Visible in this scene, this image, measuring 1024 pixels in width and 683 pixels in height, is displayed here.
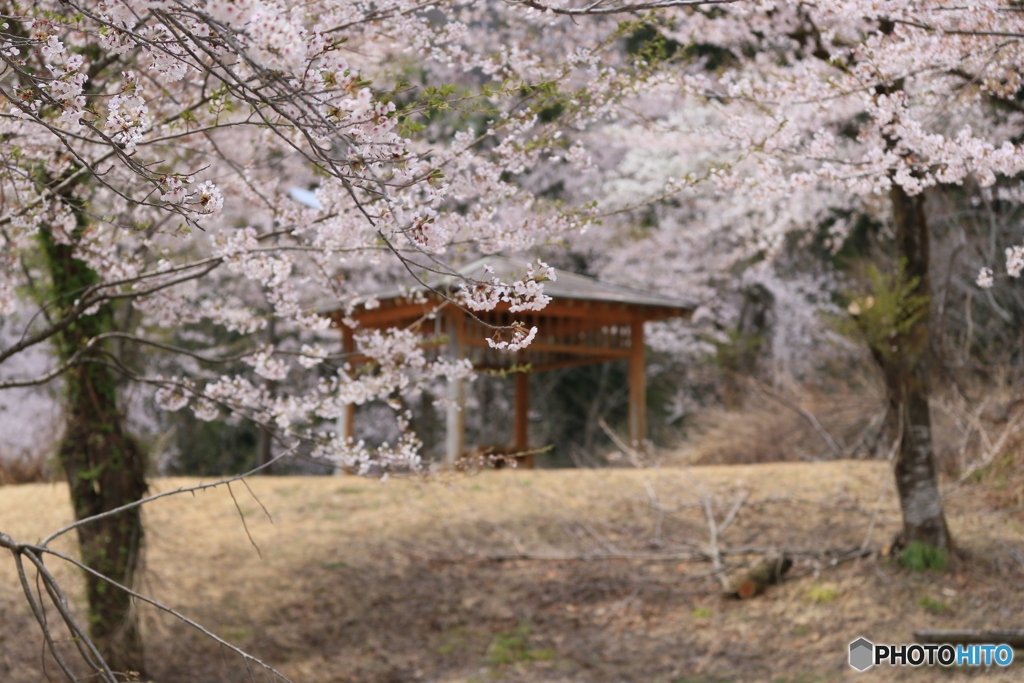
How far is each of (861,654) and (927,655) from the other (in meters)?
0.34

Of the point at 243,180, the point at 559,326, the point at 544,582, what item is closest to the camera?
the point at 243,180

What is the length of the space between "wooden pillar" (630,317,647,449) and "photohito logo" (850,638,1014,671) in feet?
17.5

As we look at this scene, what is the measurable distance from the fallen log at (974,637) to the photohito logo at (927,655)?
2cm

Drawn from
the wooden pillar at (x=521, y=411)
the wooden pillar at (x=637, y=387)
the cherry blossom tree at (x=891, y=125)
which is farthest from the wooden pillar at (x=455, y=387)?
the cherry blossom tree at (x=891, y=125)

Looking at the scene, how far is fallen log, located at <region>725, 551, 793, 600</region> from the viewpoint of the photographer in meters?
6.00

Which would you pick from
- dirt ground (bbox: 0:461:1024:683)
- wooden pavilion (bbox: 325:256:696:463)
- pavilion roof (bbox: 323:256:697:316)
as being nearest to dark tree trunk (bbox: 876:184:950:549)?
dirt ground (bbox: 0:461:1024:683)

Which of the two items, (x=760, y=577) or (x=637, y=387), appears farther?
(x=637, y=387)

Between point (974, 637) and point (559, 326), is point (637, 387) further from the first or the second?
point (974, 637)

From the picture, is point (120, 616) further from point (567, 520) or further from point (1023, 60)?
point (1023, 60)

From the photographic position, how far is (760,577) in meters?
6.04

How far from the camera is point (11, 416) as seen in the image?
530 inches

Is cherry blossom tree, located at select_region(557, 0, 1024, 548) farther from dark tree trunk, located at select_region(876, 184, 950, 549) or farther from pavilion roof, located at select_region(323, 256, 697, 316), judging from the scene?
pavilion roof, located at select_region(323, 256, 697, 316)

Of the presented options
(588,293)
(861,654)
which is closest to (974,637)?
(861,654)

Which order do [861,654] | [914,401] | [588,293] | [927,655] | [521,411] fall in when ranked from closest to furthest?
[927,655] → [861,654] → [914,401] → [588,293] → [521,411]
